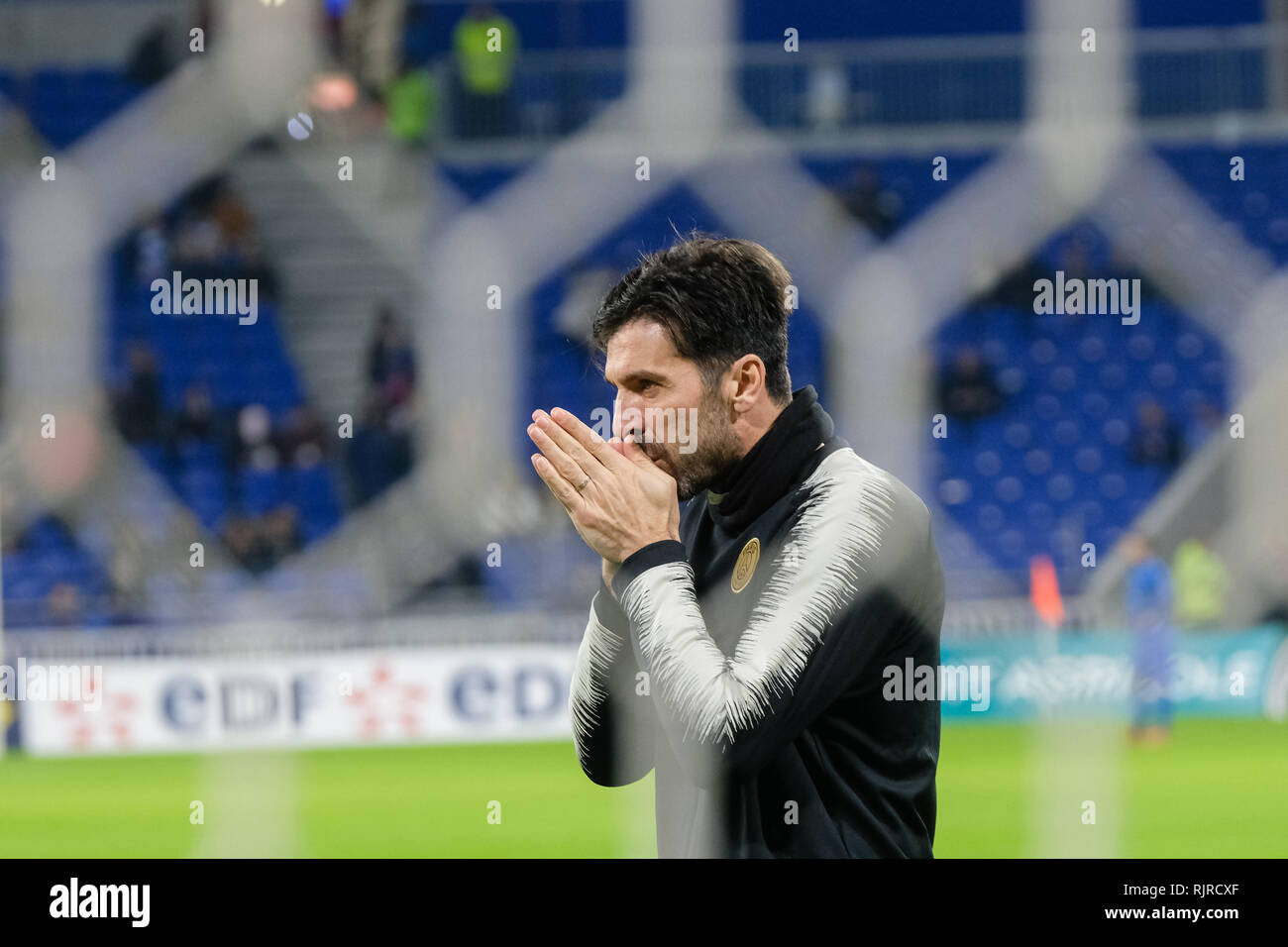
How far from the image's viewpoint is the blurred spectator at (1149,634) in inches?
247

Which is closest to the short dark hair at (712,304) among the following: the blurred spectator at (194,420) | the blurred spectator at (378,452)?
the blurred spectator at (378,452)

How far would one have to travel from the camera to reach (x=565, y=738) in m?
6.70

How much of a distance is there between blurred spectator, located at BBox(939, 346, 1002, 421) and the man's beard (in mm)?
4635

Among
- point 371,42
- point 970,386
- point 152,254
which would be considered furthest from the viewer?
point 152,254

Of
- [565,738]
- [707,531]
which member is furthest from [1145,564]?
[707,531]

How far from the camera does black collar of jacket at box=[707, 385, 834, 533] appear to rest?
1.60 m

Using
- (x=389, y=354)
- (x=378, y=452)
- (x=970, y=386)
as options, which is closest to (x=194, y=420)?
(x=389, y=354)

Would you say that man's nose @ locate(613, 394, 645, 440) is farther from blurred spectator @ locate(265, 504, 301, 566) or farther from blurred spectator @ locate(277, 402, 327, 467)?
blurred spectator @ locate(277, 402, 327, 467)

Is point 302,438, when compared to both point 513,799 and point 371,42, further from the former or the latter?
point 513,799

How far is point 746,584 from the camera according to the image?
1.59 meters

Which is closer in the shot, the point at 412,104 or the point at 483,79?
the point at 412,104

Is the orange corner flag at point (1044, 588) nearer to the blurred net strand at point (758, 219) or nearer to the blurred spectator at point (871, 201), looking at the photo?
the blurred spectator at point (871, 201)

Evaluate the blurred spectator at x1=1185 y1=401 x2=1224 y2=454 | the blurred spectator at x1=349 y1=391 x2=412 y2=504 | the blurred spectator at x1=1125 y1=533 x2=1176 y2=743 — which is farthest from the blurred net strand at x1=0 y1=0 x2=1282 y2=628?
the blurred spectator at x1=1125 y1=533 x2=1176 y2=743

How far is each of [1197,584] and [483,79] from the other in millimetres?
4049
